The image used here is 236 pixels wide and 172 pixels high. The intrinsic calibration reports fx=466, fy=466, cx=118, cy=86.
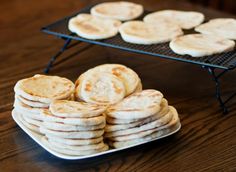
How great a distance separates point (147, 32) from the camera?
158cm

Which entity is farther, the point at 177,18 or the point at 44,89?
the point at 177,18

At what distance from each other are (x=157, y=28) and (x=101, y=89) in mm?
472

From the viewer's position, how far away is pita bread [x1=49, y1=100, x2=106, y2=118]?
105cm

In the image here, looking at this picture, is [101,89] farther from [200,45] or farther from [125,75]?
[200,45]

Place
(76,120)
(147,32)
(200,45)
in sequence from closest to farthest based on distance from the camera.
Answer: (76,120) < (200,45) < (147,32)

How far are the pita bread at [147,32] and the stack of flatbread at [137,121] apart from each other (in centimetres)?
40

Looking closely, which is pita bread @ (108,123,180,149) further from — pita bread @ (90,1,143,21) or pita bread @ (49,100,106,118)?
pita bread @ (90,1,143,21)


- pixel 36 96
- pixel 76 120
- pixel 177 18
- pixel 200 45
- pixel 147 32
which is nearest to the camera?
pixel 76 120

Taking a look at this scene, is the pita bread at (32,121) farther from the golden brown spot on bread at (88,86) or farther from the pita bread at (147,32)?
the pita bread at (147,32)

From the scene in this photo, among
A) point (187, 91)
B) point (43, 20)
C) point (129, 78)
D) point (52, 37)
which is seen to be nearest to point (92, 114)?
point (129, 78)

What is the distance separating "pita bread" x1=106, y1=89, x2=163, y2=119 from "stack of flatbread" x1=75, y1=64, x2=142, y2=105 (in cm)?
5

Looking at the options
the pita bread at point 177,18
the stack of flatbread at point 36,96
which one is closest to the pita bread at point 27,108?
the stack of flatbread at point 36,96

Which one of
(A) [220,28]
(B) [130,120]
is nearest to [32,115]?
(B) [130,120]

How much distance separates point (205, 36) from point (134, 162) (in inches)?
23.7
